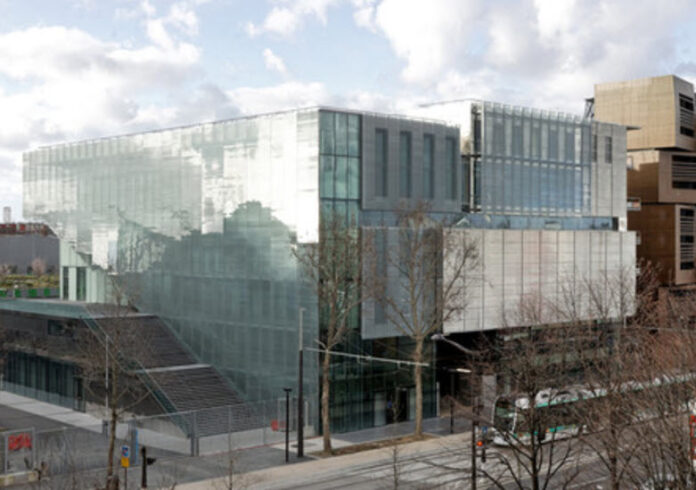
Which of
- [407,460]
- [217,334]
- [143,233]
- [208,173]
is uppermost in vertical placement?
[208,173]

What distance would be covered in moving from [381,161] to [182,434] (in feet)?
69.1

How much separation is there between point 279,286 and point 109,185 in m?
20.3

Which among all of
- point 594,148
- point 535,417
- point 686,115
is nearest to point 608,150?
point 594,148

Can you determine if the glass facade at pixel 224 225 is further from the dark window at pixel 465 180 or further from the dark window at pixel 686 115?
the dark window at pixel 686 115

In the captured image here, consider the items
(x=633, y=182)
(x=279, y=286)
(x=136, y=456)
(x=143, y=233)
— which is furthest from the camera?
(x=633, y=182)

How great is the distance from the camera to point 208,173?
6184cm

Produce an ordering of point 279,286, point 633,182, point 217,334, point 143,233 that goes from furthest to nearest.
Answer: point 633,182, point 143,233, point 217,334, point 279,286

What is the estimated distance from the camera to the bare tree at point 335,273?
53188 millimetres

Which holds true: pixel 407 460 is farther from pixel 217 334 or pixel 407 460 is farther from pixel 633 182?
pixel 633 182

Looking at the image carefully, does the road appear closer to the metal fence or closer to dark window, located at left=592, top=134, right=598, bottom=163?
the metal fence

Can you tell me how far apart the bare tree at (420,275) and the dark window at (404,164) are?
4.67 ft

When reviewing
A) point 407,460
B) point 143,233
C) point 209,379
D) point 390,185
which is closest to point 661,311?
point 390,185

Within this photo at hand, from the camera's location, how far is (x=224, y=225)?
2394 inches

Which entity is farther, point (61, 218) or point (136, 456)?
point (61, 218)
